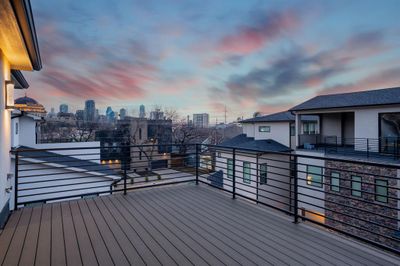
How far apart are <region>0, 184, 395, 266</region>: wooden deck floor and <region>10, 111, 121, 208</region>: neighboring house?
481mm

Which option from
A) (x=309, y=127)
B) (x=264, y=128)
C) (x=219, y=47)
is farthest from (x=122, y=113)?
(x=309, y=127)

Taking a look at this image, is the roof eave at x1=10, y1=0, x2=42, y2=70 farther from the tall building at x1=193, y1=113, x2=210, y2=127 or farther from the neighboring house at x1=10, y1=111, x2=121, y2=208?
the tall building at x1=193, y1=113, x2=210, y2=127

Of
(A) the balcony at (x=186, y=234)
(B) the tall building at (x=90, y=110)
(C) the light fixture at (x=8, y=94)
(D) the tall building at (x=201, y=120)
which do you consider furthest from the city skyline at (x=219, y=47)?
(D) the tall building at (x=201, y=120)

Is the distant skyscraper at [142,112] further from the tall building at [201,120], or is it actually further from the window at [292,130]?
the window at [292,130]

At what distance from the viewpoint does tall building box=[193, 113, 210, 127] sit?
23.8 metres

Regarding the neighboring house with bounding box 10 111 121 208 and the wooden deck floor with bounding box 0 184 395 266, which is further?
the neighboring house with bounding box 10 111 121 208

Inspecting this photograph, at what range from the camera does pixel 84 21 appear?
25.7 ft

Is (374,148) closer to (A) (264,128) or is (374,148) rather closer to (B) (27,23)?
(A) (264,128)

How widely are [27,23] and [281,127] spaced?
41.6 ft

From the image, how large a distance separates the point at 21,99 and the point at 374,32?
16.8 m

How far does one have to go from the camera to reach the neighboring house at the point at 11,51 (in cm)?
186

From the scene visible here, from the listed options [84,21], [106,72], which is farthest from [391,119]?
[106,72]

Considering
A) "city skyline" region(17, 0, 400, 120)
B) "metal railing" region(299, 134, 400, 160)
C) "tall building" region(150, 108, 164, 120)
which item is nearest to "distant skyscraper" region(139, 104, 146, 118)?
"tall building" region(150, 108, 164, 120)

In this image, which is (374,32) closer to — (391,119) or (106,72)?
(391,119)
